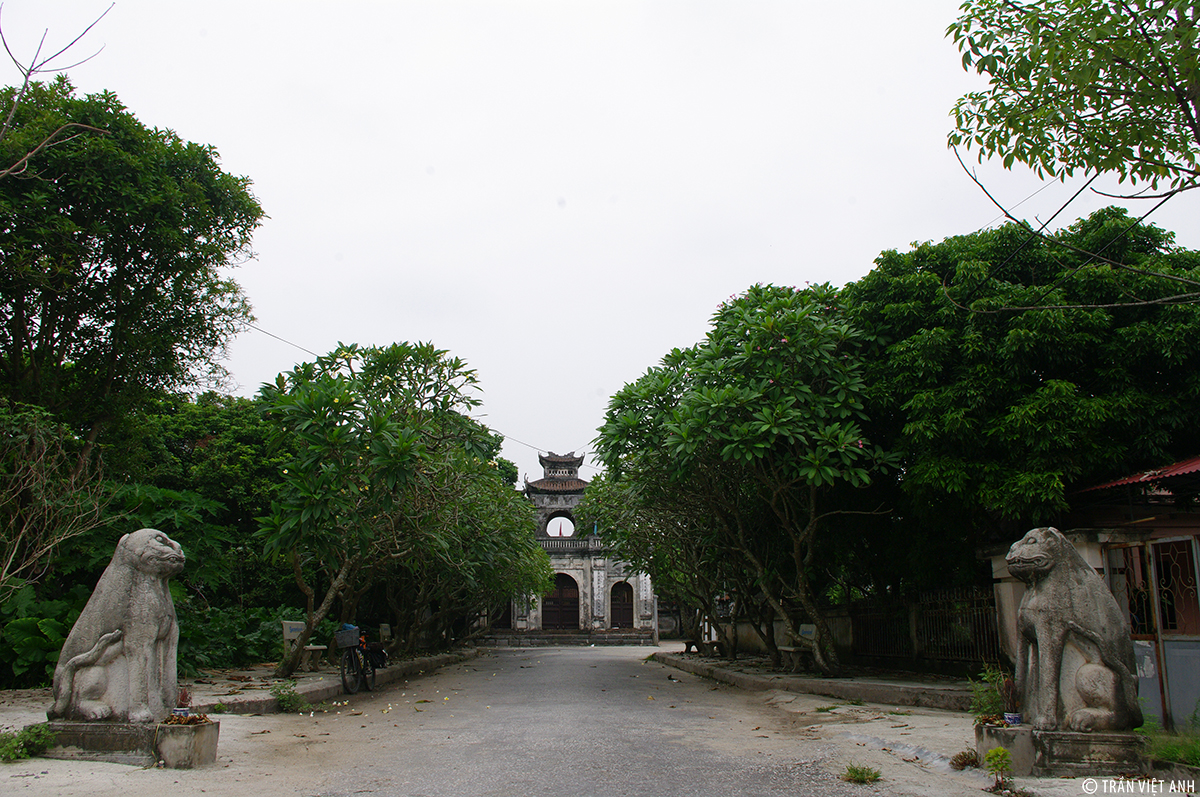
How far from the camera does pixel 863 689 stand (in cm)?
1016

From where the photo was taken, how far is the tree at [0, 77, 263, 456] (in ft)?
35.1

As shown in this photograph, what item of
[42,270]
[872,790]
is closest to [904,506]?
[872,790]

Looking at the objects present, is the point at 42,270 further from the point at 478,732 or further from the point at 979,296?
the point at 979,296

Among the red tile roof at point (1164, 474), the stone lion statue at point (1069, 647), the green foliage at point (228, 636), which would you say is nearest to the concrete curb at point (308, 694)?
the green foliage at point (228, 636)

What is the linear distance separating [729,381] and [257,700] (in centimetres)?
682

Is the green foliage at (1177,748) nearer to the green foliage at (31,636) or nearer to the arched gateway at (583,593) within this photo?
the green foliage at (31,636)

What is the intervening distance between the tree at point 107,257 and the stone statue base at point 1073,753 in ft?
36.7

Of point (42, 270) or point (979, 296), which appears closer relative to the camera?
point (979, 296)

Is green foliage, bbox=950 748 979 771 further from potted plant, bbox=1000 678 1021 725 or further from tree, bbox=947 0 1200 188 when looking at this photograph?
tree, bbox=947 0 1200 188

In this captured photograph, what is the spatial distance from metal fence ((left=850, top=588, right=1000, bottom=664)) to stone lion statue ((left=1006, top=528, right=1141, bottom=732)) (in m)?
4.48

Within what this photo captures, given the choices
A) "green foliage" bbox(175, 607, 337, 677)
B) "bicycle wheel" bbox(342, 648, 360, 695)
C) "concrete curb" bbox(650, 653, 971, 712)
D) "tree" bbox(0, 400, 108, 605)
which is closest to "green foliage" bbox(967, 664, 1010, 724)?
"concrete curb" bbox(650, 653, 971, 712)

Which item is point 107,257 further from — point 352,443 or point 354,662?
point 354,662

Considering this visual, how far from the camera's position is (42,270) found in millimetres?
10734

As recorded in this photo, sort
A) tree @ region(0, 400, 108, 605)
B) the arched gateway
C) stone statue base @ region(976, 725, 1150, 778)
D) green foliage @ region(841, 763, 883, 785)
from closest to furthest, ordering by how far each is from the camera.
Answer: stone statue base @ region(976, 725, 1150, 778), green foliage @ region(841, 763, 883, 785), tree @ region(0, 400, 108, 605), the arched gateway
